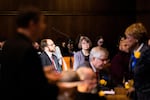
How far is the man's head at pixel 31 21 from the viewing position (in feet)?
8.46

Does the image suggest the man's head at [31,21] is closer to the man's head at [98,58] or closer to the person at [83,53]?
the man's head at [98,58]

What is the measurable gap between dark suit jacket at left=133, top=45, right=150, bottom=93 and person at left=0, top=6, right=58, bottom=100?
3.94 feet

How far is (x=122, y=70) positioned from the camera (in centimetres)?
541

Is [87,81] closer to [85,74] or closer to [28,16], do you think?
[85,74]

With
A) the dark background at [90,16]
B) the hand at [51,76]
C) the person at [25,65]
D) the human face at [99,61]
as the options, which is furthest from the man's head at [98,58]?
the dark background at [90,16]

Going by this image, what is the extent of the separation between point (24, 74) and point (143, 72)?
1.39 metres

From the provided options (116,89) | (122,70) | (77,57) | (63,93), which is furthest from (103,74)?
(77,57)

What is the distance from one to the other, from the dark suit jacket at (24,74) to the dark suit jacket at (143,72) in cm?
121

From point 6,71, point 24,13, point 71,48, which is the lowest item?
point 71,48

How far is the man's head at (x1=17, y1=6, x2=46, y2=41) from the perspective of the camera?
2.58 m

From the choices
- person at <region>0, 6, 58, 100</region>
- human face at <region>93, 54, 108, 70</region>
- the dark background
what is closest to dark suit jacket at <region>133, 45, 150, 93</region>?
human face at <region>93, 54, 108, 70</region>

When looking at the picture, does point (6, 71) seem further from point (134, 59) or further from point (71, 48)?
point (71, 48)

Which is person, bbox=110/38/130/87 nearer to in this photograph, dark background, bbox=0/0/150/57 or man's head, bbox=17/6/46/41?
man's head, bbox=17/6/46/41

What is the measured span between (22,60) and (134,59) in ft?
4.68
